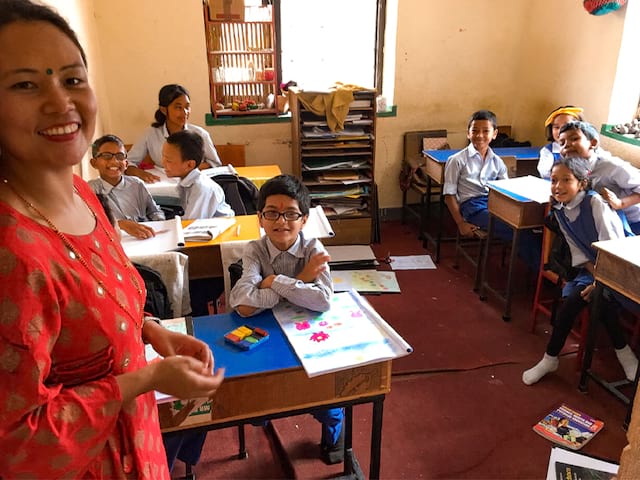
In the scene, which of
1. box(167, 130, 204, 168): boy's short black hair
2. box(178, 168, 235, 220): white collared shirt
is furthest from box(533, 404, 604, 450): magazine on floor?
box(167, 130, 204, 168): boy's short black hair

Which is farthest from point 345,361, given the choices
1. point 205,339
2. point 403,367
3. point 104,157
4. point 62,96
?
point 104,157

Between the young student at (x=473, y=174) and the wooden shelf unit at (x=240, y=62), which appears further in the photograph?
the wooden shelf unit at (x=240, y=62)

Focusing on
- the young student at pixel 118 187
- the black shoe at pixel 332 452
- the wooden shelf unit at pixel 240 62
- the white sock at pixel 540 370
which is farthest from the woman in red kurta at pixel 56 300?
the wooden shelf unit at pixel 240 62

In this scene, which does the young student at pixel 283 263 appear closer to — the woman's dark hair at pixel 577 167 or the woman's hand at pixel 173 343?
the woman's hand at pixel 173 343

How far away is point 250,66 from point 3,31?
3.98m

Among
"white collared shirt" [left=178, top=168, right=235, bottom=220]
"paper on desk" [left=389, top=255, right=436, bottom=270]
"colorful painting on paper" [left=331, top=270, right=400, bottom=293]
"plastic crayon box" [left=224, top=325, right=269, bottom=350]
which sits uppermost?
"white collared shirt" [left=178, top=168, right=235, bottom=220]

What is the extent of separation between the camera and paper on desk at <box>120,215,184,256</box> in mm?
2238

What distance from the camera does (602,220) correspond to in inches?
101

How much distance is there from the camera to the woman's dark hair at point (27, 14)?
709mm

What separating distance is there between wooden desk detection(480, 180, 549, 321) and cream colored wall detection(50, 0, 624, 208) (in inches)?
55.2

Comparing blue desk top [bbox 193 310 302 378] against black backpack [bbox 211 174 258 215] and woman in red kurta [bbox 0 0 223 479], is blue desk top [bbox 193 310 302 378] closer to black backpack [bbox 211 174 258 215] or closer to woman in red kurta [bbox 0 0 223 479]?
woman in red kurta [bbox 0 0 223 479]

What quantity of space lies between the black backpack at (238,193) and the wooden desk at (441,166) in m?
1.56

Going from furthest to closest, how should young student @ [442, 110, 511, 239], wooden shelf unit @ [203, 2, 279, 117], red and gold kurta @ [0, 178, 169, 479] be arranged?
wooden shelf unit @ [203, 2, 279, 117]
young student @ [442, 110, 511, 239]
red and gold kurta @ [0, 178, 169, 479]

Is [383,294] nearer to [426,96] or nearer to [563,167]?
[563,167]
